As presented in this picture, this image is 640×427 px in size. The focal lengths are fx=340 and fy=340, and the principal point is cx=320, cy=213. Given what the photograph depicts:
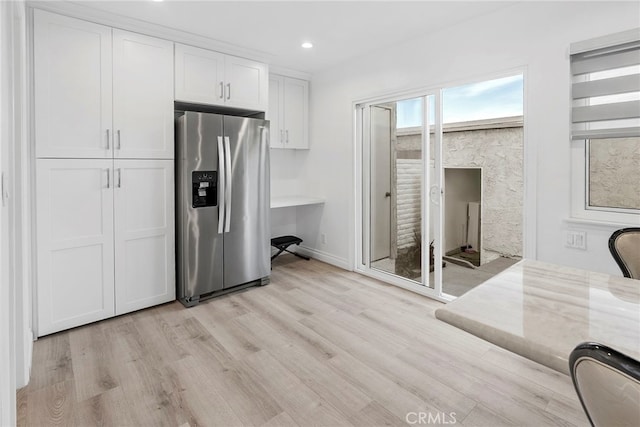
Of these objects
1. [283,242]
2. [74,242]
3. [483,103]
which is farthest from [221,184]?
[483,103]

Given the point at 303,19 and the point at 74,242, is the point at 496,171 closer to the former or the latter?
the point at 303,19

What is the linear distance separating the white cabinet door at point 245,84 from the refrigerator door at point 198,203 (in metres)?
0.48

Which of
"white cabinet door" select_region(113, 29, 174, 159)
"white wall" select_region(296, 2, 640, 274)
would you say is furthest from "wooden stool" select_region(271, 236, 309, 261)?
"white wall" select_region(296, 2, 640, 274)

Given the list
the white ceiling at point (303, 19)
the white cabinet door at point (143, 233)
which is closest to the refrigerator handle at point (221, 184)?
the white cabinet door at point (143, 233)

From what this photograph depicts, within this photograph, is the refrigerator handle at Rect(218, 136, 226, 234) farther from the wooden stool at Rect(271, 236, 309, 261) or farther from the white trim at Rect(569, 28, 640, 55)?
the white trim at Rect(569, 28, 640, 55)

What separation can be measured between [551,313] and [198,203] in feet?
8.98

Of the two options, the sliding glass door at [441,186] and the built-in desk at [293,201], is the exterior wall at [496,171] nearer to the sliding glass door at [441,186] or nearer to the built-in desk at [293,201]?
the sliding glass door at [441,186]

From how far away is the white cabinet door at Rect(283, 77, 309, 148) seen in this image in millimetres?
4293

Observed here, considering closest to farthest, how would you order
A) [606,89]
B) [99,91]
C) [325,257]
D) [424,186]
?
[606,89]
[99,91]
[424,186]
[325,257]

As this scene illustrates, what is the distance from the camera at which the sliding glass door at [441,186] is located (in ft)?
10.7

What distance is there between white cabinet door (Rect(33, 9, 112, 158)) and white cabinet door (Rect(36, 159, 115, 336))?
0.43 feet

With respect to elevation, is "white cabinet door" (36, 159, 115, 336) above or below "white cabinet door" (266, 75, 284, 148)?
below

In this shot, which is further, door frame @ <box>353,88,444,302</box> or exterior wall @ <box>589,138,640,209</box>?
door frame @ <box>353,88,444,302</box>

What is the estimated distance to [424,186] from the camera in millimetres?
3297
